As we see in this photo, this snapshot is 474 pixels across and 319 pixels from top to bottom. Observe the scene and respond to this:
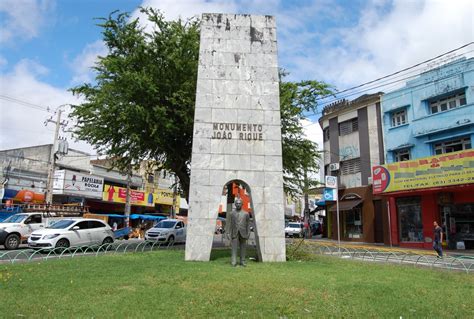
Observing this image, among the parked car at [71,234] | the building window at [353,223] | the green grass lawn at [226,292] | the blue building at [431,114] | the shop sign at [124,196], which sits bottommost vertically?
the green grass lawn at [226,292]

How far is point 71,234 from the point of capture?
58.4ft

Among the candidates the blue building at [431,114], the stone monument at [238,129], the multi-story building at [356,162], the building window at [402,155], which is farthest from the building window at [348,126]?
the stone monument at [238,129]

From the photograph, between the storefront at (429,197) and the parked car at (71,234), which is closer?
the parked car at (71,234)

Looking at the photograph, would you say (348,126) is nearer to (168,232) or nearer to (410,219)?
(410,219)

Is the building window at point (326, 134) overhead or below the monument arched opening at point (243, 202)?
overhead

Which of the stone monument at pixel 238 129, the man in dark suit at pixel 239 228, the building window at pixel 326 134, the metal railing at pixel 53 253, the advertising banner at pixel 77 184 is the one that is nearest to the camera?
the man in dark suit at pixel 239 228

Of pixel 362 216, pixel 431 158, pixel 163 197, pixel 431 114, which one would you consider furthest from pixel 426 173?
pixel 163 197

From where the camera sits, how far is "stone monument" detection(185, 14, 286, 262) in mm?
12445

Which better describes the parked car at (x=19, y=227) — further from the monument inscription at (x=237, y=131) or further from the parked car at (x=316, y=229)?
the parked car at (x=316, y=229)

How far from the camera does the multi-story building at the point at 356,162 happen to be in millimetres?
28281

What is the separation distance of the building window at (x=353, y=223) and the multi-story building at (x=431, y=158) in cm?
355

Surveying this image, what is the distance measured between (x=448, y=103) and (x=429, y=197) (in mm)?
6010

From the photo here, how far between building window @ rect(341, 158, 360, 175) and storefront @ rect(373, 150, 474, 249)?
345 centimetres

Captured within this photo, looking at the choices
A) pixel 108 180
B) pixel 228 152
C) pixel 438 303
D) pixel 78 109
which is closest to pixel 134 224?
pixel 108 180
